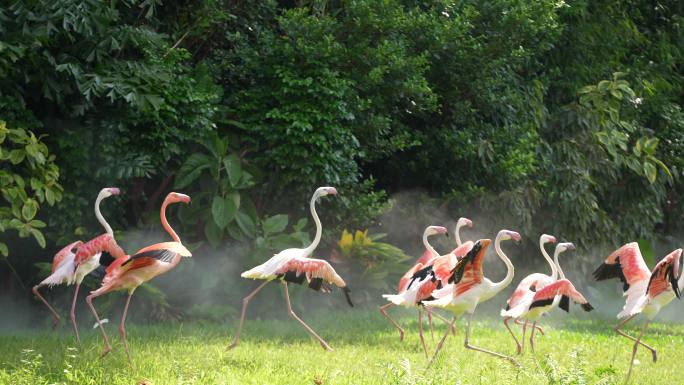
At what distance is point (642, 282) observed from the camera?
7844 mm

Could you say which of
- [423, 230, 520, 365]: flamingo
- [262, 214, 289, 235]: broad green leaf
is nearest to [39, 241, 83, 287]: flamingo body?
[262, 214, 289, 235]: broad green leaf

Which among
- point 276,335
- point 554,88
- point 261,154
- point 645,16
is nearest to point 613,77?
point 554,88

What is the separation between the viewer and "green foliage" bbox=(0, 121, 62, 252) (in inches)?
328

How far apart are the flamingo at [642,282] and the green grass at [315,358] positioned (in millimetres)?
451

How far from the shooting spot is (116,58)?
31.8ft

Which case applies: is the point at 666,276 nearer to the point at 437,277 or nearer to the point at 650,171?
the point at 437,277

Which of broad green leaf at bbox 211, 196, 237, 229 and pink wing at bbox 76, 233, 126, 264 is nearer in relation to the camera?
pink wing at bbox 76, 233, 126, 264

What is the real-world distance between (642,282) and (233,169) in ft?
14.4

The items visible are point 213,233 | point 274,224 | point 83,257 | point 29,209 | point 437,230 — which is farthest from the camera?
point 274,224

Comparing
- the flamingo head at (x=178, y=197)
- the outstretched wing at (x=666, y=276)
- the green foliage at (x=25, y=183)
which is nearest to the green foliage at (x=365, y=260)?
the green foliage at (x=25, y=183)

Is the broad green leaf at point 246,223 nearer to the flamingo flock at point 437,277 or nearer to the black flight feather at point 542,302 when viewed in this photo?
the flamingo flock at point 437,277

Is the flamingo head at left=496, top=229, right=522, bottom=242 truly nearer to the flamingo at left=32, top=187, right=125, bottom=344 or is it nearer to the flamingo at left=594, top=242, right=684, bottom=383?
the flamingo at left=594, top=242, right=684, bottom=383

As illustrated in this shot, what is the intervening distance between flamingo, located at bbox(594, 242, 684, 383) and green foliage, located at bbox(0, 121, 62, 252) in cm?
497

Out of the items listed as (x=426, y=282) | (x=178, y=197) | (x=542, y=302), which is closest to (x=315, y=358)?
(x=426, y=282)
